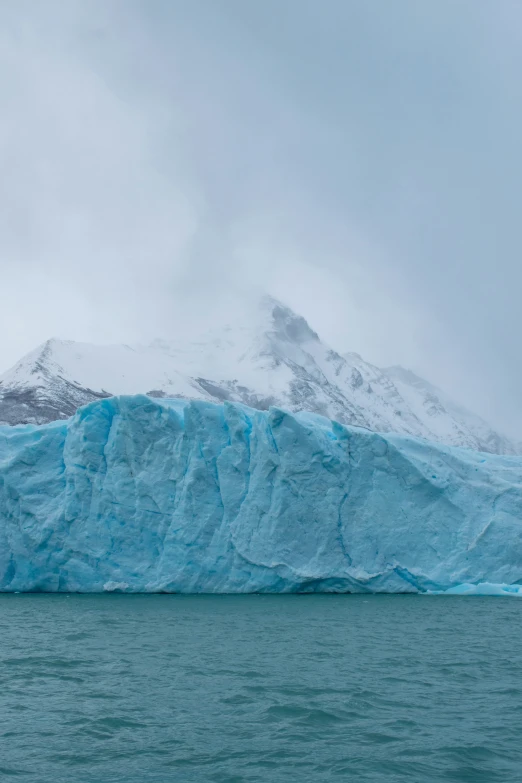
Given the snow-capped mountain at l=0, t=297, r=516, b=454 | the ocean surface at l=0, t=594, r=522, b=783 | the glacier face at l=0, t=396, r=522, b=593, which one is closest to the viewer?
the ocean surface at l=0, t=594, r=522, b=783

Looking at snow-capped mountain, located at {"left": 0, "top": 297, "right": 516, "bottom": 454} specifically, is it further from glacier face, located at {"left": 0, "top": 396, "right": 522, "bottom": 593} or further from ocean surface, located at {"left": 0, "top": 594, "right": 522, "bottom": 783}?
ocean surface, located at {"left": 0, "top": 594, "right": 522, "bottom": 783}

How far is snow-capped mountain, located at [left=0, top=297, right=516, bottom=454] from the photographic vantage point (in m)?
85.5

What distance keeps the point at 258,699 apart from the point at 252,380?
116m

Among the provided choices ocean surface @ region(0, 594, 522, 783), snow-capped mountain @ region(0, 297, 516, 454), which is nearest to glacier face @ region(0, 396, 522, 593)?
ocean surface @ region(0, 594, 522, 783)

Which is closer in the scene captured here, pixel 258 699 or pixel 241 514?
pixel 258 699

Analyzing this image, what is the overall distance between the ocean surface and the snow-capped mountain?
61.0 m

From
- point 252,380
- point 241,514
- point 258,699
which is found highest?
point 252,380

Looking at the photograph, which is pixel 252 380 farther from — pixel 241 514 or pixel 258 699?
pixel 258 699

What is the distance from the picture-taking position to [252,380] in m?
124

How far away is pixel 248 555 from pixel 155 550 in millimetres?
2437

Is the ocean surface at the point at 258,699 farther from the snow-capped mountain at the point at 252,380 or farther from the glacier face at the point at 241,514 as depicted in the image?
the snow-capped mountain at the point at 252,380

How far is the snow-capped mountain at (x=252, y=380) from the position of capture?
85500mm

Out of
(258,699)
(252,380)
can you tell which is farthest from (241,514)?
(252,380)

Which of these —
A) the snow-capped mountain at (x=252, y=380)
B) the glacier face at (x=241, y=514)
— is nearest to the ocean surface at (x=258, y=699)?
the glacier face at (x=241, y=514)
